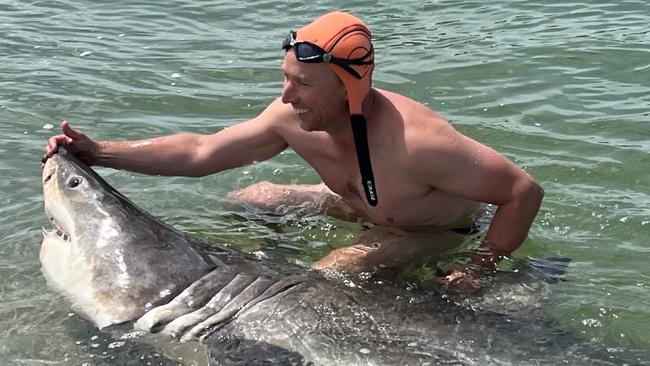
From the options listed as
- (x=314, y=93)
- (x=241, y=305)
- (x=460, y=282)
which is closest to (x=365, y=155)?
(x=314, y=93)

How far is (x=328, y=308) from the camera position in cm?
459

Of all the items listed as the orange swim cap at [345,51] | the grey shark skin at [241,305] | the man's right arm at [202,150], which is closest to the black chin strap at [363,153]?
the orange swim cap at [345,51]

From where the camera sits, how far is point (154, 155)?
5.57 m

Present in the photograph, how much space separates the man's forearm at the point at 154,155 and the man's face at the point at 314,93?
3.16ft

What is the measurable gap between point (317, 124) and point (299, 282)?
31.5 inches

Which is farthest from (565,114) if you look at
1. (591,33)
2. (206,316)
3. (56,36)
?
(56,36)

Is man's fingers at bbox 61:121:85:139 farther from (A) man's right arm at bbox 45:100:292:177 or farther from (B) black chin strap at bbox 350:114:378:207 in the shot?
(B) black chin strap at bbox 350:114:378:207

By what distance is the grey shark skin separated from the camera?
4.32 meters

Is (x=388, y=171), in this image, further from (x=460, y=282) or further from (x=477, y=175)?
(x=460, y=282)

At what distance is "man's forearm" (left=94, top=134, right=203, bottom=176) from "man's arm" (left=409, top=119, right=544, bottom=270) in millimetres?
1465

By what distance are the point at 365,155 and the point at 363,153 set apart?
15 mm

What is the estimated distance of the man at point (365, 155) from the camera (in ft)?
15.7

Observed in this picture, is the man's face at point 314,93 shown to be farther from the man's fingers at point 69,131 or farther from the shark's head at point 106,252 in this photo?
the man's fingers at point 69,131

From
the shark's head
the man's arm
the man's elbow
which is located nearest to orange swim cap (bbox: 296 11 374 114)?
the man's arm
